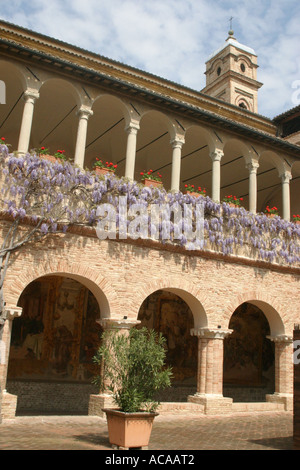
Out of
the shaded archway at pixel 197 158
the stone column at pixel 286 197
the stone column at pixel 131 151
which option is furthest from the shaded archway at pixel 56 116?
the stone column at pixel 286 197

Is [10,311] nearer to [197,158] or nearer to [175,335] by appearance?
[175,335]

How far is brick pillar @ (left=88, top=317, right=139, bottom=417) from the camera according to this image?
11.9 meters

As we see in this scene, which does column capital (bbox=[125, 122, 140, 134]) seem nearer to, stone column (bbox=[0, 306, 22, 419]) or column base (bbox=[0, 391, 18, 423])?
stone column (bbox=[0, 306, 22, 419])

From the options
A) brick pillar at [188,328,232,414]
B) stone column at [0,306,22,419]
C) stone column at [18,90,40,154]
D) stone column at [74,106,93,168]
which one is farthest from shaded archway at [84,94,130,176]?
brick pillar at [188,328,232,414]

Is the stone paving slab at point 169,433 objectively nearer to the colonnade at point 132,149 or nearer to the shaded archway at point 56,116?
the colonnade at point 132,149

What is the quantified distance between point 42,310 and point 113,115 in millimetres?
6655

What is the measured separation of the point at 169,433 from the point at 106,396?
224cm

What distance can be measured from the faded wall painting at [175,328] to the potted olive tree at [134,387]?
25.5ft

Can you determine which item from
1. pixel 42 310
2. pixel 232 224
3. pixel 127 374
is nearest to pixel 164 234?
pixel 232 224

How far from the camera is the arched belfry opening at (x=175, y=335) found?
54.0 ft

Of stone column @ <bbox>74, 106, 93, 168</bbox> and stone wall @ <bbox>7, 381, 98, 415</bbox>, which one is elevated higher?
stone column @ <bbox>74, 106, 93, 168</bbox>

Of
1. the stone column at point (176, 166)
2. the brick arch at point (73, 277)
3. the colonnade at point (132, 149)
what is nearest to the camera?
the brick arch at point (73, 277)

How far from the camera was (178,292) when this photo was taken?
1398cm
